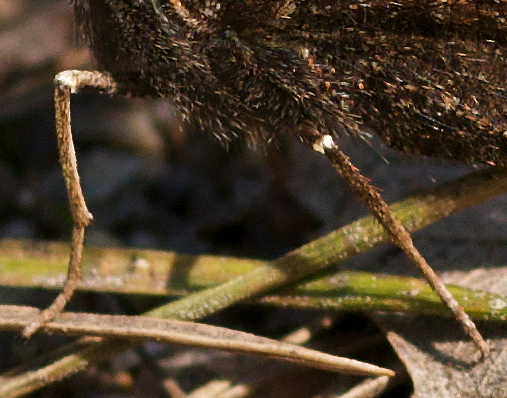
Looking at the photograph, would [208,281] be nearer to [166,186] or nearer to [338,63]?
[338,63]

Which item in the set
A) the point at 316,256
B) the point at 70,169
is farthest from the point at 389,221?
the point at 70,169

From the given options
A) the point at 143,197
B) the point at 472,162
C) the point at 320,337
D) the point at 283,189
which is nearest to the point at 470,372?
the point at 320,337

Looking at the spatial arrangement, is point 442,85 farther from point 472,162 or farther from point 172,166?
point 172,166

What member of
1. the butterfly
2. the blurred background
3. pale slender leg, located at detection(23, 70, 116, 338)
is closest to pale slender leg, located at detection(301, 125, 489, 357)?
the butterfly

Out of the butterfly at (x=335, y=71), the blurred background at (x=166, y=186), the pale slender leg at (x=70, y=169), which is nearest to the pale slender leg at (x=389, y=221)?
the butterfly at (x=335, y=71)

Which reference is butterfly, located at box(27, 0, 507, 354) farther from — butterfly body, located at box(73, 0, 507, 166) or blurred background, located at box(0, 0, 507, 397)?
blurred background, located at box(0, 0, 507, 397)
